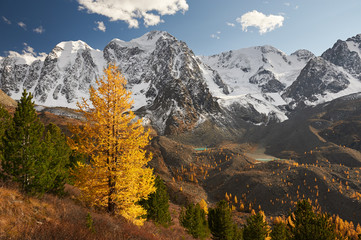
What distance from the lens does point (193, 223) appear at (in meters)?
31.4

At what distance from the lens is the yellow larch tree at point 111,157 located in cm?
1158

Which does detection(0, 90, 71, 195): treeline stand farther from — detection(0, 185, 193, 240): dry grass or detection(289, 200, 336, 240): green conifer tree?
detection(289, 200, 336, 240): green conifer tree

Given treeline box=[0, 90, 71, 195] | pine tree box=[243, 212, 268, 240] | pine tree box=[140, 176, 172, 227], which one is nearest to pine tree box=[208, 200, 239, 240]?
pine tree box=[243, 212, 268, 240]

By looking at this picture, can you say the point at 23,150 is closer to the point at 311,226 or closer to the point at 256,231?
the point at 311,226

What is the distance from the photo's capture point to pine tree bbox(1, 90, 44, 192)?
12.7m

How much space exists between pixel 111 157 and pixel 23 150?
6484 mm

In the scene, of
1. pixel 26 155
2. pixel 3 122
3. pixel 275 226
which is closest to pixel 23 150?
pixel 26 155

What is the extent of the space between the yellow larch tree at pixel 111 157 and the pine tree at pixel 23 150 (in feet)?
11.6

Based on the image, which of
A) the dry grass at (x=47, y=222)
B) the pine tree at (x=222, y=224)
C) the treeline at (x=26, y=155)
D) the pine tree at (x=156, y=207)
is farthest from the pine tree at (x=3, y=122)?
the pine tree at (x=222, y=224)

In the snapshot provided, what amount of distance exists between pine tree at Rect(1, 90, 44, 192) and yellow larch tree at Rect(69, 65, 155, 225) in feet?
11.6

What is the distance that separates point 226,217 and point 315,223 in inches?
516

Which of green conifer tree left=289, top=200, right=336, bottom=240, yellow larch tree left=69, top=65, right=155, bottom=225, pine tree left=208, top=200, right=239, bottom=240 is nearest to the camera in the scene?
yellow larch tree left=69, top=65, right=155, bottom=225

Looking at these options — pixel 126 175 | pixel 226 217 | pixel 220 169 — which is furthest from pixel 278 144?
pixel 126 175

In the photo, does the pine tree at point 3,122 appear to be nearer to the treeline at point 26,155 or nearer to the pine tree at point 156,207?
the treeline at point 26,155
